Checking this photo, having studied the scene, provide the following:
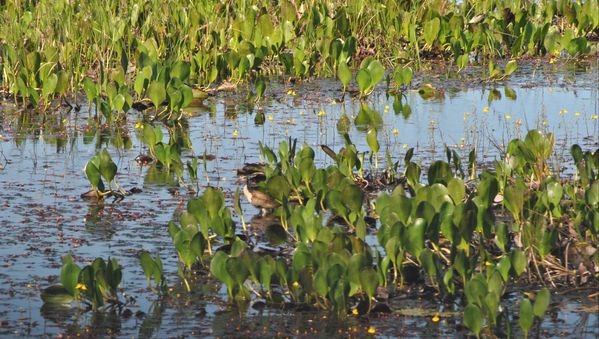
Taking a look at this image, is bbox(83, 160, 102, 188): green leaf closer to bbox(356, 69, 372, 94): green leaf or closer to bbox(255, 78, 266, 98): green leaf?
bbox(255, 78, 266, 98): green leaf

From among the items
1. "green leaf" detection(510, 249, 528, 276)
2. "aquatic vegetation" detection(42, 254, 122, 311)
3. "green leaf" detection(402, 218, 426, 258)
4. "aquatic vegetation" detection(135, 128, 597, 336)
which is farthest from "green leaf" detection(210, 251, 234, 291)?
"green leaf" detection(510, 249, 528, 276)

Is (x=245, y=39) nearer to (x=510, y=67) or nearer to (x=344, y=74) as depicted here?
(x=344, y=74)

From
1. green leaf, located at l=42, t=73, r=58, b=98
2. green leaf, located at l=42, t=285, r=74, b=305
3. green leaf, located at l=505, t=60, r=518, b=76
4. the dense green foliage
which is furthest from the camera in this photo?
green leaf, located at l=505, t=60, r=518, b=76

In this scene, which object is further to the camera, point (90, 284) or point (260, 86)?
point (260, 86)

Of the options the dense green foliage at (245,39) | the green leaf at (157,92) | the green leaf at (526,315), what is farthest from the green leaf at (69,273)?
the dense green foliage at (245,39)

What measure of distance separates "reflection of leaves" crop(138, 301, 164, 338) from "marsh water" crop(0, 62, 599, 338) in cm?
1

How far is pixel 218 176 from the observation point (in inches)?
248

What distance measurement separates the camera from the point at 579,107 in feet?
26.2

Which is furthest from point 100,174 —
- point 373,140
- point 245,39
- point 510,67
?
point 510,67

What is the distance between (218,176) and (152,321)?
226 cm

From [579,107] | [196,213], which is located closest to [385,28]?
[579,107]

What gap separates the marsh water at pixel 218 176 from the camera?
4082mm

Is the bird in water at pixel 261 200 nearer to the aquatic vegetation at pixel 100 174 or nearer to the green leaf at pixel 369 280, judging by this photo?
the aquatic vegetation at pixel 100 174

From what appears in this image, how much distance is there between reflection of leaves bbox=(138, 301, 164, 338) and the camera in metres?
3.98
